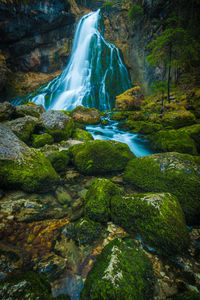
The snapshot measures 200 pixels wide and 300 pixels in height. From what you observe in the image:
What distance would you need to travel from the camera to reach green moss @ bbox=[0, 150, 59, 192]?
2842 millimetres

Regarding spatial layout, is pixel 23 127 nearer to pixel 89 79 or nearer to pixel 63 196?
pixel 63 196

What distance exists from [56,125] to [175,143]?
532 centimetres

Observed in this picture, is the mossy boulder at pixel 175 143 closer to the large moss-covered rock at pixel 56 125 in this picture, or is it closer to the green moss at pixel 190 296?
the large moss-covered rock at pixel 56 125

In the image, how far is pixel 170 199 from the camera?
233 cm

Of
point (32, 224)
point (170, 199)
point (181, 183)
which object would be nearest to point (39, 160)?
point (32, 224)

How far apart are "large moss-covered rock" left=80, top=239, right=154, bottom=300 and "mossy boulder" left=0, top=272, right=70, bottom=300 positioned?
405 mm

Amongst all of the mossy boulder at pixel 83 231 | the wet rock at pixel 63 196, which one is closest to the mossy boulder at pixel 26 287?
the mossy boulder at pixel 83 231

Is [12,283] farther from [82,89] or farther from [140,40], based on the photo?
[140,40]

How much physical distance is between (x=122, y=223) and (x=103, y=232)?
0.38 meters

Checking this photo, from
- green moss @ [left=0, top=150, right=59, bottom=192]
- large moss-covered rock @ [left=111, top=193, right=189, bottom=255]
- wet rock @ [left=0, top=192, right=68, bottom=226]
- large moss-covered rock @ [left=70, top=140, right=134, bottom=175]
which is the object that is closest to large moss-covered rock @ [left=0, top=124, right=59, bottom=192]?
green moss @ [left=0, top=150, right=59, bottom=192]

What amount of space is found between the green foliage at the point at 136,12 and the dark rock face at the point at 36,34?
11.6 meters

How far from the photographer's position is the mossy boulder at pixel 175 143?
5138 mm

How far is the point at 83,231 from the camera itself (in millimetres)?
2256

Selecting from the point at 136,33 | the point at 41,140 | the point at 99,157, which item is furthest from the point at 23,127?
the point at 136,33
